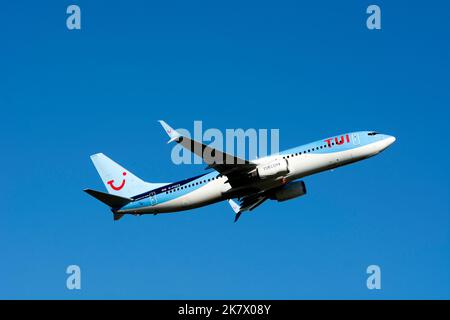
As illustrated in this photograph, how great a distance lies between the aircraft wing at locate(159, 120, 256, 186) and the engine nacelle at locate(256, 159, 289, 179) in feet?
2.69

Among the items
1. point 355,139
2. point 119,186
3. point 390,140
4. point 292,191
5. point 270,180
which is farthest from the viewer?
point 119,186

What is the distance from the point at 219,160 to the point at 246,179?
361 centimetres

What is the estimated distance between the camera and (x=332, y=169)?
218ft

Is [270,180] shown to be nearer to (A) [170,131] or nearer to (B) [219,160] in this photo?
(B) [219,160]

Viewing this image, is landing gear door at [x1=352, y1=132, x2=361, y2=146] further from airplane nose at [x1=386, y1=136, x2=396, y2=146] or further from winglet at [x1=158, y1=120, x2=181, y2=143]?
winglet at [x1=158, y1=120, x2=181, y2=143]

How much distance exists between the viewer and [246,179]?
6650cm

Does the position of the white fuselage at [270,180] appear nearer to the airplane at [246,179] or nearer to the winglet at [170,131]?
the airplane at [246,179]

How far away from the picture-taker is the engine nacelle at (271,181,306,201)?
69.9 metres

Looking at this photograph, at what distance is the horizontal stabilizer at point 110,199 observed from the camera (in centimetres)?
6675

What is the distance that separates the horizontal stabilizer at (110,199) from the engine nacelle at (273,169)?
40.7ft

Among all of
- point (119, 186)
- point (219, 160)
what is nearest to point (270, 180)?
point (219, 160)

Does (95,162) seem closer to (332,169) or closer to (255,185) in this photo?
(255,185)

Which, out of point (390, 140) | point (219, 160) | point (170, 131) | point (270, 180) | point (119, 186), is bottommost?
point (270, 180)

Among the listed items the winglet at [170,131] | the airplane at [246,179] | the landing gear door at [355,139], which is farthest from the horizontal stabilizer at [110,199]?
the landing gear door at [355,139]
